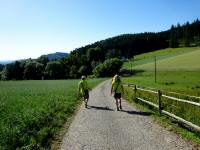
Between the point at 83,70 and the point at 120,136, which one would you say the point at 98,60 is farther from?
the point at 120,136

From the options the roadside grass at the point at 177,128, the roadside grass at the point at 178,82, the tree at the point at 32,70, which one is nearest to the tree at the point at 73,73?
the tree at the point at 32,70

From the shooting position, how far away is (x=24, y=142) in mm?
10438

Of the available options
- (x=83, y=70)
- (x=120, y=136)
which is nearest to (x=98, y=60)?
(x=83, y=70)

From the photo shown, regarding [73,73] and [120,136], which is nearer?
[120,136]

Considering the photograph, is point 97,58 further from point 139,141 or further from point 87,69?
point 139,141

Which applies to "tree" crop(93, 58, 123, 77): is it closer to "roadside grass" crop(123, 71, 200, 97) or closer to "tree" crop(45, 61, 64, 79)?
"tree" crop(45, 61, 64, 79)

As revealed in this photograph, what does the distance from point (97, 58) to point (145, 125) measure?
159 m

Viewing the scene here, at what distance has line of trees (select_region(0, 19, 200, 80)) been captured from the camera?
143 m

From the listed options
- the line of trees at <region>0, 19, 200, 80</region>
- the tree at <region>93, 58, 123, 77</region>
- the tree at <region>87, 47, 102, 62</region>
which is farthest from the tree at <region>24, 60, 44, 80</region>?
the tree at <region>87, 47, 102, 62</region>

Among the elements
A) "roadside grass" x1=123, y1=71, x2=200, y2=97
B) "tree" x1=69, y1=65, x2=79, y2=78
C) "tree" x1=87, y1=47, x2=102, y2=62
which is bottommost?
"roadside grass" x1=123, y1=71, x2=200, y2=97

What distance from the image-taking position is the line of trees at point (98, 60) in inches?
5620

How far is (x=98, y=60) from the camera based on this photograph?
170125mm

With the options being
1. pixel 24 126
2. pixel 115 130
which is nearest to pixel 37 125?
pixel 24 126

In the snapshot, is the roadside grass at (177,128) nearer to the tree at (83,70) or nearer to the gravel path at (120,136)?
the gravel path at (120,136)
